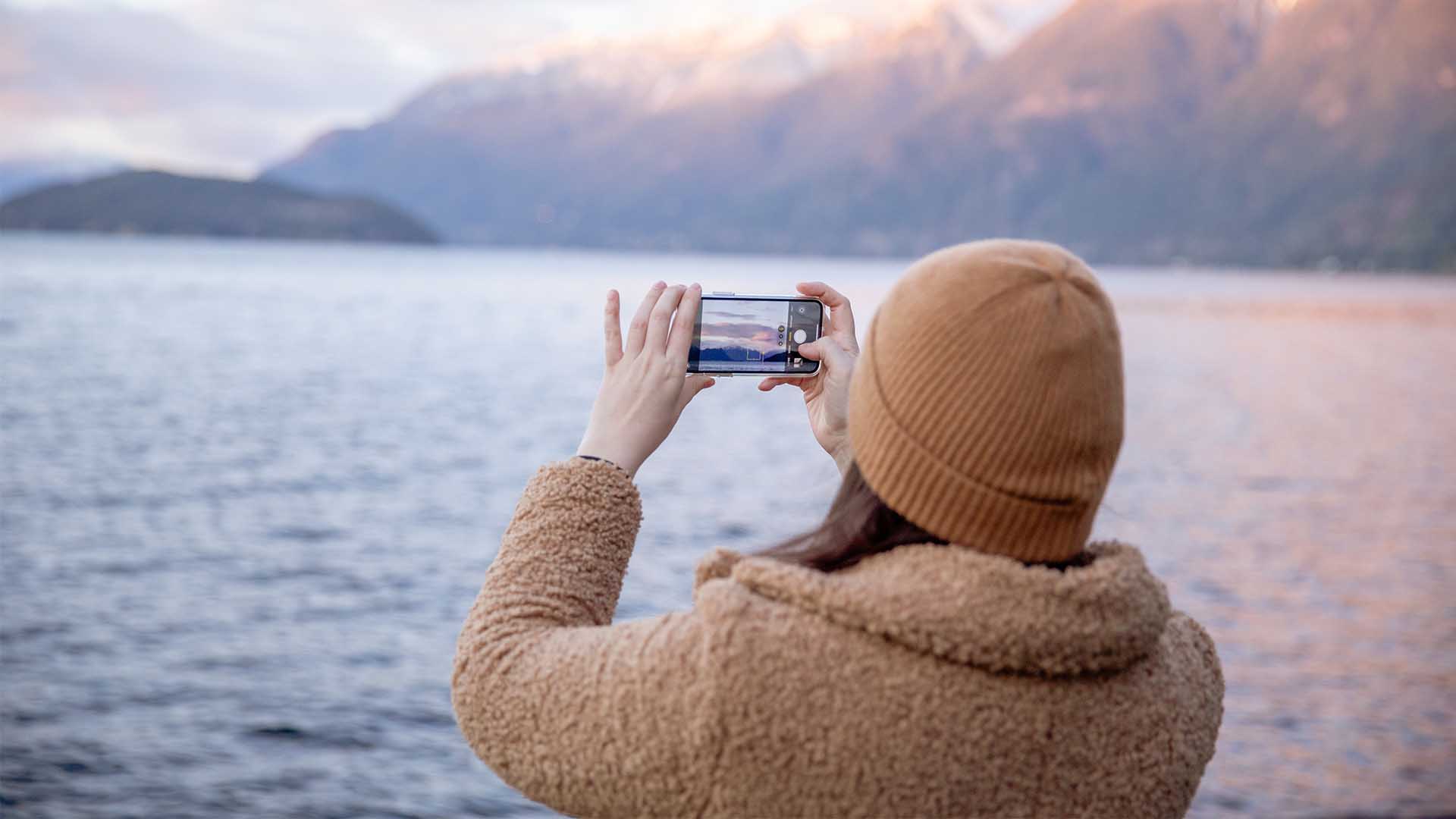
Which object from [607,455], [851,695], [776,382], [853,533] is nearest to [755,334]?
[776,382]

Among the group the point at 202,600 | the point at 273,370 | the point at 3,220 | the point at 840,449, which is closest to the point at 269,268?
the point at 273,370

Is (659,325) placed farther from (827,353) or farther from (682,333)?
(827,353)

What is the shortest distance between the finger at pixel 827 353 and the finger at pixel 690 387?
0.21 m

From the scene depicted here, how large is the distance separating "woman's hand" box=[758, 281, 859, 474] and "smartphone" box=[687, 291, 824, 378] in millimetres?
18

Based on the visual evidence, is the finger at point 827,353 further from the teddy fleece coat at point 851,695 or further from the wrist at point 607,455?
the teddy fleece coat at point 851,695

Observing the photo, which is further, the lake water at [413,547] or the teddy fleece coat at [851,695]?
the lake water at [413,547]

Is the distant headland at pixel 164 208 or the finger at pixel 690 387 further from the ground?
the distant headland at pixel 164 208

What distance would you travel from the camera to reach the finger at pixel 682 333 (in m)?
1.80

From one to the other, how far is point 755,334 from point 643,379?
351 mm

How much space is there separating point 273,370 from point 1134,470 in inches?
1055

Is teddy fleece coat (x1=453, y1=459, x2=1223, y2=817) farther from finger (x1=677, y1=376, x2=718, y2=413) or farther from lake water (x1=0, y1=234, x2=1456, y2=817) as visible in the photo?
lake water (x1=0, y1=234, x2=1456, y2=817)

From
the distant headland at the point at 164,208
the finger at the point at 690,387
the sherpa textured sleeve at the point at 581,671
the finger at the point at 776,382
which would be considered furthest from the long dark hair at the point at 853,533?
the distant headland at the point at 164,208

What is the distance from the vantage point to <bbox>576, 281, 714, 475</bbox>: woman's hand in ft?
5.69

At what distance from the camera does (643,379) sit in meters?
1.78
